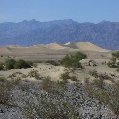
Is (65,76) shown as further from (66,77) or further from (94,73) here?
(94,73)

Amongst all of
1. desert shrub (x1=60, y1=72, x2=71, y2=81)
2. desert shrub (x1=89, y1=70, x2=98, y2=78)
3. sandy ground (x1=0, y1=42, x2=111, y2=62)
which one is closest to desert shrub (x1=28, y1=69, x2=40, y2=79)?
desert shrub (x1=60, y1=72, x2=71, y2=81)

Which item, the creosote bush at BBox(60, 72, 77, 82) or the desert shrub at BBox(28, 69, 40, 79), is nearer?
the creosote bush at BBox(60, 72, 77, 82)

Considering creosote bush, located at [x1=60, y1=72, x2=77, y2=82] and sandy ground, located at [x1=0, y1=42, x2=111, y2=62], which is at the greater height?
creosote bush, located at [x1=60, y1=72, x2=77, y2=82]

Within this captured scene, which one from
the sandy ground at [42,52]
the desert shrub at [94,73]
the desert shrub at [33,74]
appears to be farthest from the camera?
the sandy ground at [42,52]

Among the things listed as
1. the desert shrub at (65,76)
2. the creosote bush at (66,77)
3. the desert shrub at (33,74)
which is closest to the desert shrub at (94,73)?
the creosote bush at (66,77)

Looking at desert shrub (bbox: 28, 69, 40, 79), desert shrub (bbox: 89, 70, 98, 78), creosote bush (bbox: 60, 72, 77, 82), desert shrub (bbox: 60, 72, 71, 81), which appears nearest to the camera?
creosote bush (bbox: 60, 72, 77, 82)

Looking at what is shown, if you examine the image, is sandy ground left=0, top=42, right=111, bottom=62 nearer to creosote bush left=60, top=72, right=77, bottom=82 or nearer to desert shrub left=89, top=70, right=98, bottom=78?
desert shrub left=89, top=70, right=98, bottom=78

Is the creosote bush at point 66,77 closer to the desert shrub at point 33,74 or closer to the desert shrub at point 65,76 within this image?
the desert shrub at point 65,76

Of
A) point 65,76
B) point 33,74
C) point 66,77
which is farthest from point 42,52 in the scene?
point 66,77

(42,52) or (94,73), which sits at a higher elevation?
(94,73)

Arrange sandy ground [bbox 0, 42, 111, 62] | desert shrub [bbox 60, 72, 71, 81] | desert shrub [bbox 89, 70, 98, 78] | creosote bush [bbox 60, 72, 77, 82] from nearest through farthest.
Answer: creosote bush [bbox 60, 72, 77, 82], desert shrub [bbox 60, 72, 71, 81], desert shrub [bbox 89, 70, 98, 78], sandy ground [bbox 0, 42, 111, 62]

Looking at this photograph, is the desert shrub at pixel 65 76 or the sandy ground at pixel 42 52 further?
the sandy ground at pixel 42 52

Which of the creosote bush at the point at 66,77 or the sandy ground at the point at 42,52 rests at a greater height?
the creosote bush at the point at 66,77

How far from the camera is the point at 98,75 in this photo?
36.8 metres
